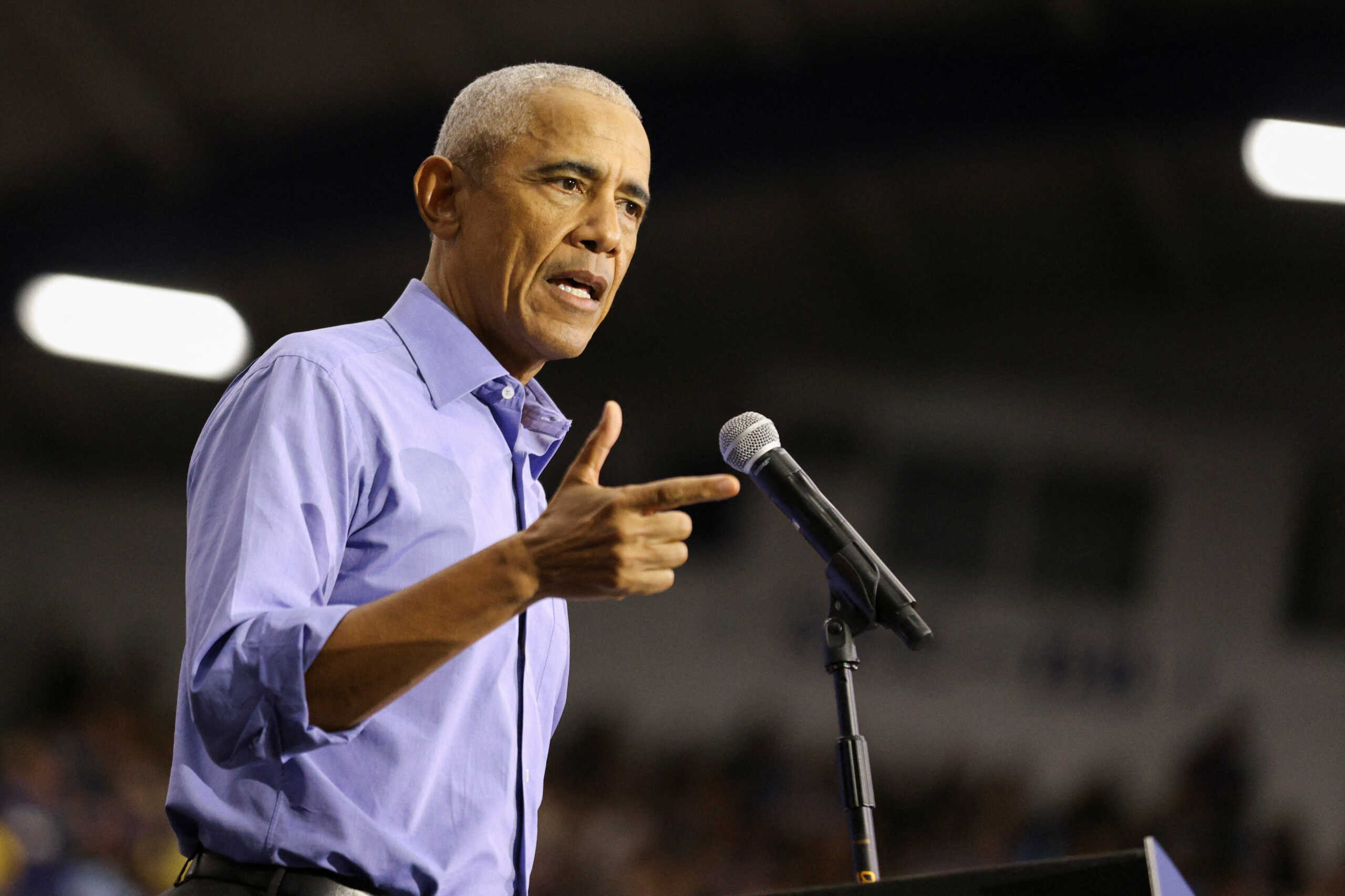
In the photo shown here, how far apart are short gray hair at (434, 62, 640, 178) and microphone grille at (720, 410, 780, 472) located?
1.43ft

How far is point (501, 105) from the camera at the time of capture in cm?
152

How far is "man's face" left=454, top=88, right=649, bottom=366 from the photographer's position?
145 cm

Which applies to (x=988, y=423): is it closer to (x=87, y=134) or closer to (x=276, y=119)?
(x=276, y=119)

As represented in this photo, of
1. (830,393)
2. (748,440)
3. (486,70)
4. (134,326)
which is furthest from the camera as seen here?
(830,393)

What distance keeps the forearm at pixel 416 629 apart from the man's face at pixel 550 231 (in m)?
0.52

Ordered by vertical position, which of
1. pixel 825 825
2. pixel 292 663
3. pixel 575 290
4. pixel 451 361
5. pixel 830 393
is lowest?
pixel 292 663

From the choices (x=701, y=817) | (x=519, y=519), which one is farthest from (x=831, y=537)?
(x=701, y=817)

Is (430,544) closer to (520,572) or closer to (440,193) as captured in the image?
(520,572)

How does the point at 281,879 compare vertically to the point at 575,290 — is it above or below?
below

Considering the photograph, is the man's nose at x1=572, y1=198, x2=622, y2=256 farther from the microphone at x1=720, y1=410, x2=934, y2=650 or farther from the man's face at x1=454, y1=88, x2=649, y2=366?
the microphone at x1=720, y1=410, x2=934, y2=650

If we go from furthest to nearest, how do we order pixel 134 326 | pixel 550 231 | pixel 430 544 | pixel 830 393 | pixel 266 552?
1. pixel 830 393
2. pixel 134 326
3. pixel 550 231
4. pixel 430 544
5. pixel 266 552

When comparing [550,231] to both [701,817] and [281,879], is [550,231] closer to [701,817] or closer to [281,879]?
[281,879]

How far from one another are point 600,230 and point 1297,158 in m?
4.59

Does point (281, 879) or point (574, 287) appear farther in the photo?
point (574, 287)
